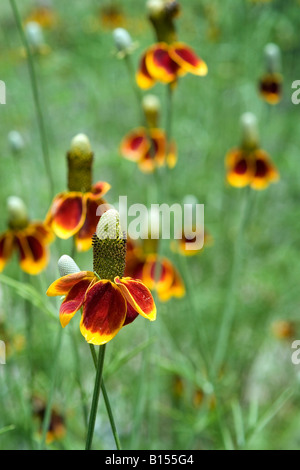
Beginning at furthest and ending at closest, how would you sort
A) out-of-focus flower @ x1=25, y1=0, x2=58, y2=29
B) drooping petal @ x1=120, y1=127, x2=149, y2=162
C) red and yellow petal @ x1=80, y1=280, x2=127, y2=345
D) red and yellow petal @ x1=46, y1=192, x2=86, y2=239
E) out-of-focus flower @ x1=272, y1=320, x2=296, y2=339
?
out-of-focus flower @ x1=25, y1=0, x2=58, y2=29, out-of-focus flower @ x1=272, y1=320, x2=296, y2=339, drooping petal @ x1=120, y1=127, x2=149, y2=162, red and yellow petal @ x1=46, y1=192, x2=86, y2=239, red and yellow petal @ x1=80, y1=280, x2=127, y2=345

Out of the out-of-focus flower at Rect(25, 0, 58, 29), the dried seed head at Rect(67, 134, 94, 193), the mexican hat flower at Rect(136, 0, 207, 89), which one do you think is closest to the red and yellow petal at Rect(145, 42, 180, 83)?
the mexican hat flower at Rect(136, 0, 207, 89)

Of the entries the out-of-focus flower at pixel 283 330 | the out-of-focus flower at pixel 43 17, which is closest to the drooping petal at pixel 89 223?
the out-of-focus flower at pixel 283 330

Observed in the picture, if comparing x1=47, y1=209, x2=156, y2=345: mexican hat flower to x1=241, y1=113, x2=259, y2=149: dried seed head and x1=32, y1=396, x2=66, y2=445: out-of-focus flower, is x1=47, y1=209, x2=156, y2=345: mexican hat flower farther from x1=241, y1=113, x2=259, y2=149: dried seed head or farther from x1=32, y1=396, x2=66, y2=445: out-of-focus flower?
x1=241, y1=113, x2=259, y2=149: dried seed head

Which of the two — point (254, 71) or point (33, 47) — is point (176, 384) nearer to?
point (33, 47)

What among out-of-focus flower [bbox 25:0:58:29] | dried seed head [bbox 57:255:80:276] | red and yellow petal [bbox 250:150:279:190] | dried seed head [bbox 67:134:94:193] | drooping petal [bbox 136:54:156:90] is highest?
out-of-focus flower [bbox 25:0:58:29]

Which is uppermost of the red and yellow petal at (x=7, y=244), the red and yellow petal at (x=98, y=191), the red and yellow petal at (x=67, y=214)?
the red and yellow petal at (x=98, y=191)

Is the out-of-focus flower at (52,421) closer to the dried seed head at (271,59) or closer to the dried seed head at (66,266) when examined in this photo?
the dried seed head at (66,266)

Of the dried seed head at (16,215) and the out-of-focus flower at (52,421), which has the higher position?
the dried seed head at (16,215)

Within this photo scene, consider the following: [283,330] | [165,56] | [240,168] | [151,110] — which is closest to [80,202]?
[165,56]
